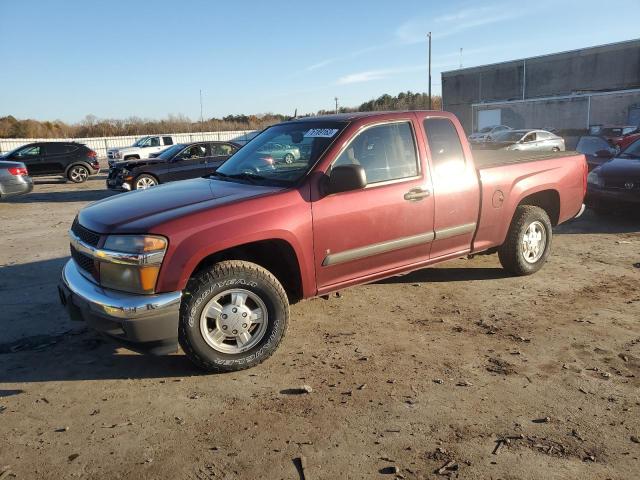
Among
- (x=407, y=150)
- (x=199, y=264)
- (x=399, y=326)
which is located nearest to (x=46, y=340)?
(x=199, y=264)

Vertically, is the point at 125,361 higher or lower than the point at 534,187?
lower

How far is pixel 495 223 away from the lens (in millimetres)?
5219

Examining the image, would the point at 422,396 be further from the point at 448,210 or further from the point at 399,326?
the point at 448,210

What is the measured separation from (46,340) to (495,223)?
4.34 metres

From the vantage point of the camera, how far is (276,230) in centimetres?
371

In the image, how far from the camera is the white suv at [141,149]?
874 inches

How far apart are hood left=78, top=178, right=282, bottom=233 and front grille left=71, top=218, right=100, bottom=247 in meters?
0.04

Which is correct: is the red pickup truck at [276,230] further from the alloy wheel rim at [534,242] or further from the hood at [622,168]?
the hood at [622,168]

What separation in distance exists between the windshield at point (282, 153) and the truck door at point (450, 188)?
995mm

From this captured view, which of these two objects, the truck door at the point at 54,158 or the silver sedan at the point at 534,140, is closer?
the silver sedan at the point at 534,140

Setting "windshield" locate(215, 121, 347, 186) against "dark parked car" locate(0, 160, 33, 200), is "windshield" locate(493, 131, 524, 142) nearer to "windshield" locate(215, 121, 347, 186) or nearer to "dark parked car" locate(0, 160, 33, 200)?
"dark parked car" locate(0, 160, 33, 200)

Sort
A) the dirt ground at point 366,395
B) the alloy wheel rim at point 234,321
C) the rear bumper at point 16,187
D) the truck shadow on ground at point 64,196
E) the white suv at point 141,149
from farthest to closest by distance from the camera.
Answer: the white suv at point 141,149, the truck shadow on ground at point 64,196, the rear bumper at point 16,187, the alloy wheel rim at point 234,321, the dirt ground at point 366,395

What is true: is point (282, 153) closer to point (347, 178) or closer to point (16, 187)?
point (347, 178)

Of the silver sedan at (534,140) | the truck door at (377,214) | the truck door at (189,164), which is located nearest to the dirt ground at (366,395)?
the truck door at (377,214)
